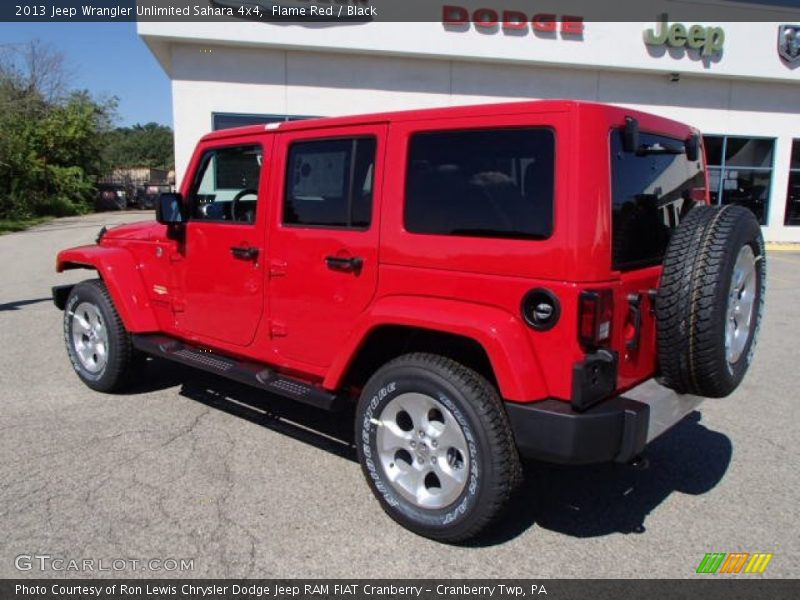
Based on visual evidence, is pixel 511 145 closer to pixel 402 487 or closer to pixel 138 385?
pixel 402 487

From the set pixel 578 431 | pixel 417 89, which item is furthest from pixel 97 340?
pixel 417 89

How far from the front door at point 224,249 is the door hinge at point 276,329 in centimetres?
13

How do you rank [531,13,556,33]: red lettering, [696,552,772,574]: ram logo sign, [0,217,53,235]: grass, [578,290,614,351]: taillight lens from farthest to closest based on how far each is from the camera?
[0,217,53,235]: grass
[531,13,556,33]: red lettering
[696,552,772,574]: ram logo sign
[578,290,614,351]: taillight lens

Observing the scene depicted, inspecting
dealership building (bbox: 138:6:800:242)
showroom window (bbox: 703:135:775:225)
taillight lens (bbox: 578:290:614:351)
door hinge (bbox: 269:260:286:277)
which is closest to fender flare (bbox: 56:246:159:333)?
door hinge (bbox: 269:260:286:277)

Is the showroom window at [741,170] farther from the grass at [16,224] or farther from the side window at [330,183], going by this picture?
the grass at [16,224]

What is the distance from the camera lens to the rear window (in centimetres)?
286

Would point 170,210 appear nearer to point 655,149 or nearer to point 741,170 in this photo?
point 655,149

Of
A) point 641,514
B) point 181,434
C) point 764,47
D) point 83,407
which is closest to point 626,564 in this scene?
point 641,514

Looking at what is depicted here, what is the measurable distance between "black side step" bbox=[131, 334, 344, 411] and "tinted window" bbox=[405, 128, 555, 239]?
3.40ft

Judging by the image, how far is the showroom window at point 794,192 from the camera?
18.3 m

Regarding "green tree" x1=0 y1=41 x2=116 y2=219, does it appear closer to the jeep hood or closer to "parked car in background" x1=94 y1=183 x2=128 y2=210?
"parked car in background" x1=94 y1=183 x2=128 y2=210

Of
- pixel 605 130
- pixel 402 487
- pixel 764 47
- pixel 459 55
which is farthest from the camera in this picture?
pixel 764 47

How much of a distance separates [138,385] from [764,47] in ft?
Result: 58.9

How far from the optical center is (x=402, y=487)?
314 cm
